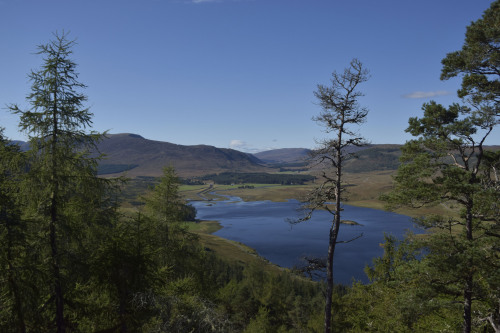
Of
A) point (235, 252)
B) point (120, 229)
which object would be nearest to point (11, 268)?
point (120, 229)

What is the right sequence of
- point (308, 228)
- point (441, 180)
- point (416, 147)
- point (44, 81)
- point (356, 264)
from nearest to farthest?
point (44, 81) → point (441, 180) → point (416, 147) → point (356, 264) → point (308, 228)

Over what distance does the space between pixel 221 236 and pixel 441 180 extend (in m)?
105

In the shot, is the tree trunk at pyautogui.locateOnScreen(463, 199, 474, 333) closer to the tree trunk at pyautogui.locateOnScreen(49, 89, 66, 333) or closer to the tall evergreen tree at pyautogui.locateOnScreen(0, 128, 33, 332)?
the tree trunk at pyautogui.locateOnScreen(49, 89, 66, 333)

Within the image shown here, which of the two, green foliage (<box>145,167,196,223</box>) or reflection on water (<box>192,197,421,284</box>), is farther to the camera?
reflection on water (<box>192,197,421,284</box>)

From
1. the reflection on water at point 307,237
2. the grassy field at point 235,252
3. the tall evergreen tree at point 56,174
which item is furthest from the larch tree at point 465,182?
the grassy field at point 235,252

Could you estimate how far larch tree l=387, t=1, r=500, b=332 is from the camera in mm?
11195

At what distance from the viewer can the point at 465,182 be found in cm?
1118

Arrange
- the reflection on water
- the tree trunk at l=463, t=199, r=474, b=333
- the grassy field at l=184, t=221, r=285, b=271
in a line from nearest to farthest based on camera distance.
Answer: the tree trunk at l=463, t=199, r=474, b=333
the grassy field at l=184, t=221, r=285, b=271
the reflection on water

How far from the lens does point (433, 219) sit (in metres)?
12.6

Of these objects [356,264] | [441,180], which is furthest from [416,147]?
[356,264]

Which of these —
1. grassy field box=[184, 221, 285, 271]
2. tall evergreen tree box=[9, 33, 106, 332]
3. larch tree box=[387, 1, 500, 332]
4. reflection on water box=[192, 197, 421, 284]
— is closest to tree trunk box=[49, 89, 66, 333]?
tall evergreen tree box=[9, 33, 106, 332]

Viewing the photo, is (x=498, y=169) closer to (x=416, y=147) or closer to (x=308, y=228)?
(x=416, y=147)

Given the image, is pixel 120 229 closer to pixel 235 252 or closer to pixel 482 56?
pixel 482 56

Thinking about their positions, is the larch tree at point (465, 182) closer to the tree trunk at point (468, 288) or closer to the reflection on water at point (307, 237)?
the tree trunk at point (468, 288)
